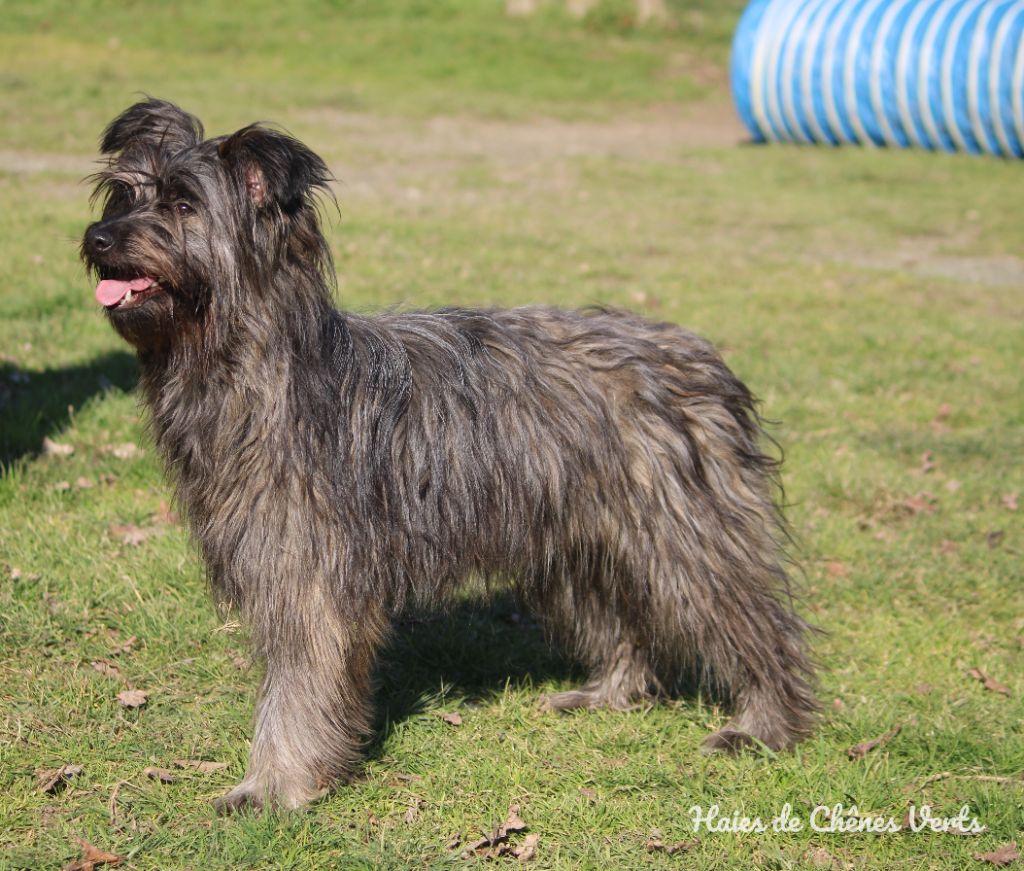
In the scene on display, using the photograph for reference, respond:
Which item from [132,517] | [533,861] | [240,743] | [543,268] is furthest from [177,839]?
[543,268]

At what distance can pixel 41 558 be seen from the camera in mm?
5020

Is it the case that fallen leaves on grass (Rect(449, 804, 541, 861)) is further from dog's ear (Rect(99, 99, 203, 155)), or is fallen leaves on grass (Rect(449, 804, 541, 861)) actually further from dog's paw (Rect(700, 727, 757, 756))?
dog's ear (Rect(99, 99, 203, 155))

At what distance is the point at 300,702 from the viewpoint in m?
3.60

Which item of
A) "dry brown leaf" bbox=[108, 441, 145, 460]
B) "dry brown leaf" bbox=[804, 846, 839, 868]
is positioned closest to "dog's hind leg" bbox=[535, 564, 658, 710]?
"dry brown leaf" bbox=[804, 846, 839, 868]

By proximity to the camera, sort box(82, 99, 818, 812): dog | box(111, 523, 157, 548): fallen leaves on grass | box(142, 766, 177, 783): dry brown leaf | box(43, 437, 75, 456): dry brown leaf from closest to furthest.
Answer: box(82, 99, 818, 812): dog
box(142, 766, 177, 783): dry brown leaf
box(111, 523, 157, 548): fallen leaves on grass
box(43, 437, 75, 456): dry brown leaf

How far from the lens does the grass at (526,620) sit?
12.4 feet

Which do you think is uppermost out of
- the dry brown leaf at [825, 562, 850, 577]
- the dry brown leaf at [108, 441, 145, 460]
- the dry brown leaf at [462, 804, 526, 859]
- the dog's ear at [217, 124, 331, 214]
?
the dog's ear at [217, 124, 331, 214]

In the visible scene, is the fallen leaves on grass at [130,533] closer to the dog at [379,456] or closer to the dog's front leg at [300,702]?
the dog at [379,456]

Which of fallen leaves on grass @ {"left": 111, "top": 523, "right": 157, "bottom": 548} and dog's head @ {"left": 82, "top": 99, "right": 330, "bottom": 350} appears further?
fallen leaves on grass @ {"left": 111, "top": 523, "right": 157, "bottom": 548}

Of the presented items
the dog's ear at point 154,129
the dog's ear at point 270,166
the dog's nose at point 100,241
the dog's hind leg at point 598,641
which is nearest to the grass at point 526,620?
the dog's hind leg at point 598,641

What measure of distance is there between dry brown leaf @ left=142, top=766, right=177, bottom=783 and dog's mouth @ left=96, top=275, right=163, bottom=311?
154 centimetres

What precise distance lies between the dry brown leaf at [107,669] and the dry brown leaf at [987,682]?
336 cm

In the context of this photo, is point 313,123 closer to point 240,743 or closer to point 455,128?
point 455,128

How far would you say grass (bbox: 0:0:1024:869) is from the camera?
3.79m
